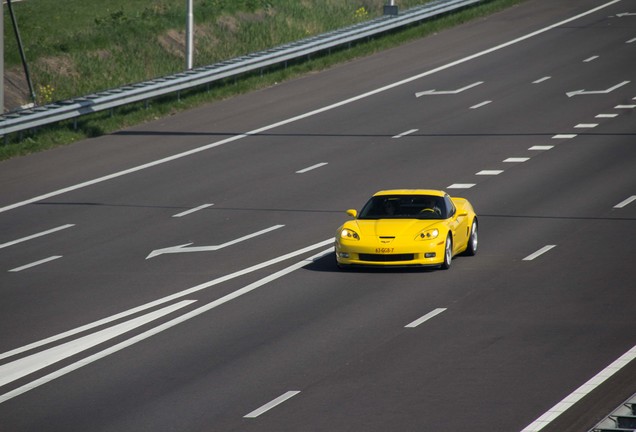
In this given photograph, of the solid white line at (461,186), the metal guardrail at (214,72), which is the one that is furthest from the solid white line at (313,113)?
the solid white line at (461,186)

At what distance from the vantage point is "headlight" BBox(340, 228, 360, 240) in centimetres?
2182

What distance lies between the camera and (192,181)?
3138 cm

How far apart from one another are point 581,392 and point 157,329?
619 centimetres

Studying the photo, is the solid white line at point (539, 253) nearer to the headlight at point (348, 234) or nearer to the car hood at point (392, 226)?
the car hood at point (392, 226)

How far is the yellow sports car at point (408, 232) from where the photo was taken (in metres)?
21.5

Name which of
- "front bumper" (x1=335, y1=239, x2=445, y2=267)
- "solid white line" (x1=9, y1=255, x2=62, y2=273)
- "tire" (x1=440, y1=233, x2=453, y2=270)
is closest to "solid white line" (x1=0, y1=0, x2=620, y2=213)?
"solid white line" (x1=9, y1=255, x2=62, y2=273)

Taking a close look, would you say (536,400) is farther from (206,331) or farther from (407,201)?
(407,201)

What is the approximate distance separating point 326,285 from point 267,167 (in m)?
11.8

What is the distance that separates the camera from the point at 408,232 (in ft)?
71.6

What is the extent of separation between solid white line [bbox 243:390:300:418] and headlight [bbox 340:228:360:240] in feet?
23.1

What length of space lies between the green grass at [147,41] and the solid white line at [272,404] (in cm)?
2105

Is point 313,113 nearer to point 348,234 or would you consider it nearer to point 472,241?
point 472,241

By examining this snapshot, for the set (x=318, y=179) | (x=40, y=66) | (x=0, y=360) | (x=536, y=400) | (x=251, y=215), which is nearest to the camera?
(x=536, y=400)

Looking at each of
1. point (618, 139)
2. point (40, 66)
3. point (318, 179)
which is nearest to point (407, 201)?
point (318, 179)
